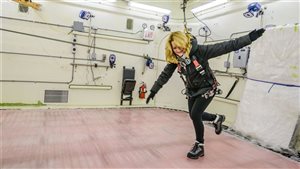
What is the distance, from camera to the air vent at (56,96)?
4625 millimetres

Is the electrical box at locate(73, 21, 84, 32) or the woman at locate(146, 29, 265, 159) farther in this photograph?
the electrical box at locate(73, 21, 84, 32)

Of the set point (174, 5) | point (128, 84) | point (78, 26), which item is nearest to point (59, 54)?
point (78, 26)

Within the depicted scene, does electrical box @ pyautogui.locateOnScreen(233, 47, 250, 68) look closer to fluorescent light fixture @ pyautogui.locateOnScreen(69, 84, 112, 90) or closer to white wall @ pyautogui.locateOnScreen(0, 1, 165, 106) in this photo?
white wall @ pyautogui.locateOnScreen(0, 1, 165, 106)

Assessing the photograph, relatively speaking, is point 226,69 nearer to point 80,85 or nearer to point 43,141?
point 80,85

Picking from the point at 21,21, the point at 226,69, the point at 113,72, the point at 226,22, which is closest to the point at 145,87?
the point at 113,72

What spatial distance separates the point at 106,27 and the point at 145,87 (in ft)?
5.31

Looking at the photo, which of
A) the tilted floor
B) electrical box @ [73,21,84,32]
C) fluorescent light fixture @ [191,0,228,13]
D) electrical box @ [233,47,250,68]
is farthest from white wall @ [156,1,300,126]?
electrical box @ [73,21,84,32]

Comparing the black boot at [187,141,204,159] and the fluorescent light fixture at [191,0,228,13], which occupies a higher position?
the fluorescent light fixture at [191,0,228,13]

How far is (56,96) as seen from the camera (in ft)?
15.4

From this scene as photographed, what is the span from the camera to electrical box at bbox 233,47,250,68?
378cm

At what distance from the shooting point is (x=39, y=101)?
14.9 ft

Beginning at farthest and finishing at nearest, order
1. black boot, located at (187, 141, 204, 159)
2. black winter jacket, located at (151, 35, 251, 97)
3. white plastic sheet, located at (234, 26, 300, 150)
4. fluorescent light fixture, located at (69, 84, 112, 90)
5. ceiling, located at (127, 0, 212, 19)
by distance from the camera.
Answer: ceiling, located at (127, 0, 212, 19) < fluorescent light fixture, located at (69, 84, 112, 90) < white plastic sheet, located at (234, 26, 300, 150) < black boot, located at (187, 141, 204, 159) < black winter jacket, located at (151, 35, 251, 97)

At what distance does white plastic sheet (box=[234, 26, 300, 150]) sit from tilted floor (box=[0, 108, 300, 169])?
0.28 meters

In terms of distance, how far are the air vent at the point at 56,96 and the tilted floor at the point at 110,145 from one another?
27.7 inches
